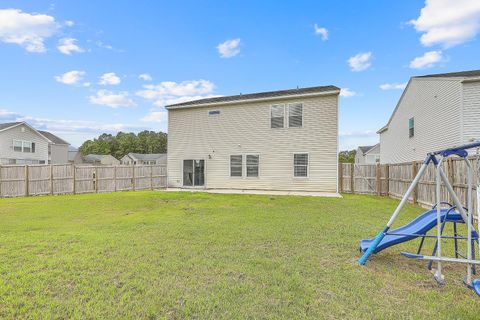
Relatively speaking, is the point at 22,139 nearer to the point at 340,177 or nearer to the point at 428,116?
the point at 340,177

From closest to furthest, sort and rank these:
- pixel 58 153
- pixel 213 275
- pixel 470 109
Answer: pixel 213 275, pixel 470 109, pixel 58 153

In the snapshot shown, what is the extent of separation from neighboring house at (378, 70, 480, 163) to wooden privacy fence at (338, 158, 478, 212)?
8.99 feet

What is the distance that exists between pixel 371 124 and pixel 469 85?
50.2 ft

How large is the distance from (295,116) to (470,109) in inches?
309

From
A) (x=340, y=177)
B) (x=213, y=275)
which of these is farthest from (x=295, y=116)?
(x=213, y=275)

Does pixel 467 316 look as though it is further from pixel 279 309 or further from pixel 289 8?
pixel 289 8

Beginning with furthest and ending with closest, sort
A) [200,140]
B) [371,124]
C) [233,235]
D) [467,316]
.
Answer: [371,124] < [200,140] < [233,235] < [467,316]

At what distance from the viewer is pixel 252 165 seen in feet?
54.0

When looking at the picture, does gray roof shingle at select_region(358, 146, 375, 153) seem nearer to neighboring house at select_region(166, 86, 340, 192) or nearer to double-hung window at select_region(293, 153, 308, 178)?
neighboring house at select_region(166, 86, 340, 192)

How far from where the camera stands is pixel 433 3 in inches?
464

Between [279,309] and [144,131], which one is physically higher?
[144,131]

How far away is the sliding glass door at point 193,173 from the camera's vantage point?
17734mm

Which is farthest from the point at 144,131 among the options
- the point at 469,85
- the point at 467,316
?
the point at 467,316

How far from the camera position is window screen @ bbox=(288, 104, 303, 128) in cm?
1548
